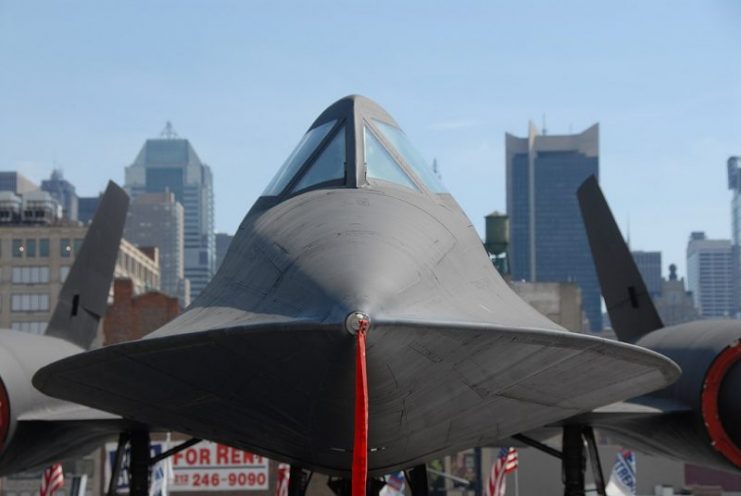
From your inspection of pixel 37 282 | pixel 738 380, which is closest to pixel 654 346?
pixel 738 380

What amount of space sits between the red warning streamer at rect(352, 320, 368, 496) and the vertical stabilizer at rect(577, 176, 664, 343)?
7099 millimetres

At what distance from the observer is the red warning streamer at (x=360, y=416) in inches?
189

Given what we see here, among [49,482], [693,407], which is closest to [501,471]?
[49,482]

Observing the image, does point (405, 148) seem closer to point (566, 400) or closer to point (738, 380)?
point (566, 400)

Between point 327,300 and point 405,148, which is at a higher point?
point 405,148

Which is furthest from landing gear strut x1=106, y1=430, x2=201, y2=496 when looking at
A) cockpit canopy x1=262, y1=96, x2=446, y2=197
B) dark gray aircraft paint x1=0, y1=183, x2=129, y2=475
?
cockpit canopy x1=262, y1=96, x2=446, y2=197

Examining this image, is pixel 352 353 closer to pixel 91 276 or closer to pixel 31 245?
pixel 91 276

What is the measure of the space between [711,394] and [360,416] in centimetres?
481

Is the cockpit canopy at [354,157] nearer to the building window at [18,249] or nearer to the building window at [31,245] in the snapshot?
the building window at [31,245]

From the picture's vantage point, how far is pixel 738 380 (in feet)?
28.5

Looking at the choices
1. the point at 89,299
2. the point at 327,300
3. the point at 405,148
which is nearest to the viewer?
the point at 327,300

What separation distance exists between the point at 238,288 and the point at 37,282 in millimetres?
85204

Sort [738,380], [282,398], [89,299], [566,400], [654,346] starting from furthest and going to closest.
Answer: [89,299]
[654,346]
[738,380]
[566,400]
[282,398]

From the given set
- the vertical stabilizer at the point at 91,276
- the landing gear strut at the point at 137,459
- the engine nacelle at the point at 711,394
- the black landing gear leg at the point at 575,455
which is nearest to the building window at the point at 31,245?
the vertical stabilizer at the point at 91,276
